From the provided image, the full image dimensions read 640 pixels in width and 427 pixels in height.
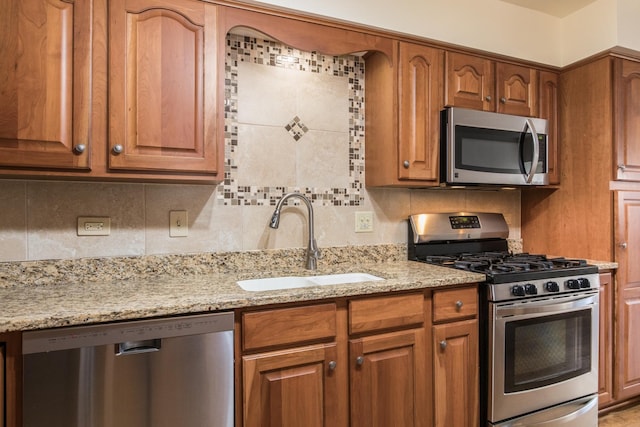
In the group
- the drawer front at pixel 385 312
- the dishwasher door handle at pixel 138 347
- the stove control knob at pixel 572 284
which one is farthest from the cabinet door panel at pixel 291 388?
the stove control knob at pixel 572 284

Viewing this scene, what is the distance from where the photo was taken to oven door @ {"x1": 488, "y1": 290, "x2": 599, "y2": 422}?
179cm

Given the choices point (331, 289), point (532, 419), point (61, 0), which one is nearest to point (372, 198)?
point (331, 289)

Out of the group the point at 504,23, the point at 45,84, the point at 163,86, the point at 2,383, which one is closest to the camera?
the point at 2,383

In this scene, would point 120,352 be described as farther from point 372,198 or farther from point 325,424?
point 372,198

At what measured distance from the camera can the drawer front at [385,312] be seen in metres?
1.56

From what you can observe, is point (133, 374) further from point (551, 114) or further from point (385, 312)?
point (551, 114)

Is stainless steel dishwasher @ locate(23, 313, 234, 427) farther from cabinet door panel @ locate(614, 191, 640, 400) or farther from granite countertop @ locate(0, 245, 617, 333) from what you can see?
cabinet door panel @ locate(614, 191, 640, 400)

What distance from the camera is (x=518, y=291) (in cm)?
179

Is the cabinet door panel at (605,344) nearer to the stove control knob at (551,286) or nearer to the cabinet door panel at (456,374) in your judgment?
the stove control knob at (551,286)

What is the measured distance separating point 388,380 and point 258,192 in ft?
3.51

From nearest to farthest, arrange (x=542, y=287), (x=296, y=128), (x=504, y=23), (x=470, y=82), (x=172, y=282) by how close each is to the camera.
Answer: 1. (x=172, y=282)
2. (x=542, y=287)
3. (x=296, y=128)
4. (x=470, y=82)
5. (x=504, y=23)

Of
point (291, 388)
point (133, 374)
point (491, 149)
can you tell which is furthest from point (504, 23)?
point (133, 374)

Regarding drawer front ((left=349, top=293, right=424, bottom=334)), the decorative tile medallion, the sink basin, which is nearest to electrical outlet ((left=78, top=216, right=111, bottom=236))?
the sink basin

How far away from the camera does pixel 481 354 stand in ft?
5.98
